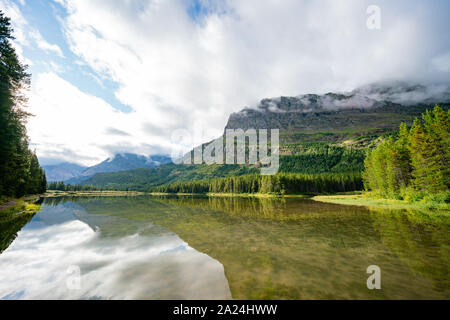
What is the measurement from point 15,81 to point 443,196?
70280 millimetres

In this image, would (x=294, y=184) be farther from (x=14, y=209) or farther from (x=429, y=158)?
(x=14, y=209)

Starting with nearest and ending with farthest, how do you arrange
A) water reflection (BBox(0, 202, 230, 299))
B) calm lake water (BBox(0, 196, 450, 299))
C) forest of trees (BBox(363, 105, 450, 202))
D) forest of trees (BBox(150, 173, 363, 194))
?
calm lake water (BBox(0, 196, 450, 299)) → water reflection (BBox(0, 202, 230, 299)) → forest of trees (BBox(363, 105, 450, 202)) → forest of trees (BBox(150, 173, 363, 194))

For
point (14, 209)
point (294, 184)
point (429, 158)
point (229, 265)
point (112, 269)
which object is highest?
point (429, 158)

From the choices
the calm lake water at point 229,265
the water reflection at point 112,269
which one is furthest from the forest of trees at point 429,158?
the water reflection at point 112,269

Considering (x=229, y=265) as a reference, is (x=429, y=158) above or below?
above

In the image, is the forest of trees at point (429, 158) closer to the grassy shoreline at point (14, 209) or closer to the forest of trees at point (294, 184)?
the grassy shoreline at point (14, 209)

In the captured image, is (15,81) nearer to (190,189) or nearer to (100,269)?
(100,269)

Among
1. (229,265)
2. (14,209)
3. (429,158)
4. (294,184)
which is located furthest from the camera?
(294,184)

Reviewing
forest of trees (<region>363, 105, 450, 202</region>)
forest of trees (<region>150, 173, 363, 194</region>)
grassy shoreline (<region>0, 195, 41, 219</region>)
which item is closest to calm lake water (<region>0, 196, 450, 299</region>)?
grassy shoreline (<region>0, 195, 41, 219</region>)

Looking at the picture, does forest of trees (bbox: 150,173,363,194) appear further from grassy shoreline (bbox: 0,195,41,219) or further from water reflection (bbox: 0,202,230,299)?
water reflection (bbox: 0,202,230,299)

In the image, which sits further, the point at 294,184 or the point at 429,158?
the point at 294,184

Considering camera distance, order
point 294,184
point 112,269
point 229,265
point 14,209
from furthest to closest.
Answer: point 294,184 → point 14,209 → point 229,265 → point 112,269

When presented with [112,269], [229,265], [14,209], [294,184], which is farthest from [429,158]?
[294,184]
